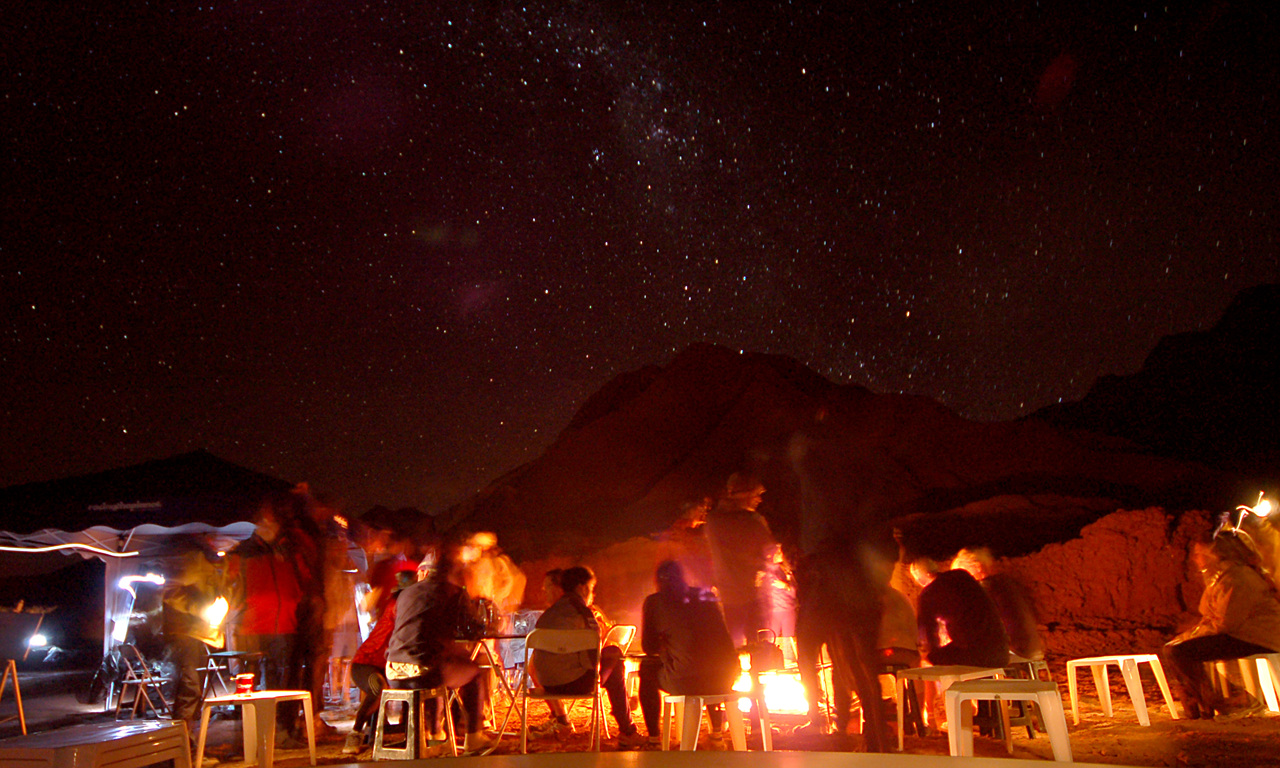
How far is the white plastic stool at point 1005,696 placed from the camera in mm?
3162

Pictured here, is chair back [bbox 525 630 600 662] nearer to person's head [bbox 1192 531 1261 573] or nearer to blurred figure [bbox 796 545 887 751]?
blurred figure [bbox 796 545 887 751]

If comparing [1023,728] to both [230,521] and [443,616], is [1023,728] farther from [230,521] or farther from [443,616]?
→ [230,521]

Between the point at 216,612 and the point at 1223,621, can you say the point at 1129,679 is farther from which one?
the point at 216,612

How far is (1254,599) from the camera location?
511cm

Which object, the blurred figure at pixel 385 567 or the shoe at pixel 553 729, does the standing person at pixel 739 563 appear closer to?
the shoe at pixel 553 729

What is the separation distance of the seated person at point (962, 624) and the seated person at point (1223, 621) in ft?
5.56

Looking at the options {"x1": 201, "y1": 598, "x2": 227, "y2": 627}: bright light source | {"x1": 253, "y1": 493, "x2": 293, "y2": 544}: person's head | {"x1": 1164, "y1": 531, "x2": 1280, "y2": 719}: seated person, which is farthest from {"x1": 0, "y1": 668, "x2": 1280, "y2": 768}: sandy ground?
{"x1": 253, "y1": 493, "x2": 293, "y2": 544}: person's head

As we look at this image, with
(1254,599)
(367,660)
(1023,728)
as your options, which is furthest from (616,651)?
(1254,599)

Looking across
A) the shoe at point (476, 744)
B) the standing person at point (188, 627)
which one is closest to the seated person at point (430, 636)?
the shoe at point (476, 744)

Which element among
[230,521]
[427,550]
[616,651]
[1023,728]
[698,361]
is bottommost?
[1023,728]

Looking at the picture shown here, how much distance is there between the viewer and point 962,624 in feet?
15.1

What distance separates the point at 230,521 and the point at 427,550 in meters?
4.68

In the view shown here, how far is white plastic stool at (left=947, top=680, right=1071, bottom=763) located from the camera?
316cm

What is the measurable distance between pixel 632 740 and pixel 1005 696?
309 centimetres
